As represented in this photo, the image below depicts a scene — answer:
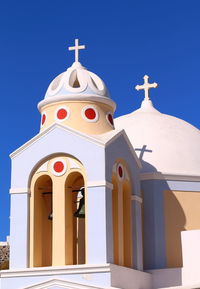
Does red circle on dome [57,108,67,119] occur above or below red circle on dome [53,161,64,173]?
above

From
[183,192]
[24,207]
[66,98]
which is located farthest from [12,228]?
[183,192]

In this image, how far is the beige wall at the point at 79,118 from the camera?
670 inches

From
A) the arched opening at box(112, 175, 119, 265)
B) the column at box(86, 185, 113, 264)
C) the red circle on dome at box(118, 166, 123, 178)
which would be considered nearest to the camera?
the column at box(86, 185, 113, 264)

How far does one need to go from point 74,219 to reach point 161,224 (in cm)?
215

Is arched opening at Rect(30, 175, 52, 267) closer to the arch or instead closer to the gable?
the gable

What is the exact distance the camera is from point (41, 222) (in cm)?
1669

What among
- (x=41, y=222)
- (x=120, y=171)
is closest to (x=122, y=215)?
(x=120, y=171)

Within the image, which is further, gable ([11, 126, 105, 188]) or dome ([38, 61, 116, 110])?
dome ([38, 61, 116, 110])

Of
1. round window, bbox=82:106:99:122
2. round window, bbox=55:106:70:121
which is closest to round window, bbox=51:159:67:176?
round window, bbox=55:106:70:121

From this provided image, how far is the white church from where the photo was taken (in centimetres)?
1570

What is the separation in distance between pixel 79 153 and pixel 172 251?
3.89 m

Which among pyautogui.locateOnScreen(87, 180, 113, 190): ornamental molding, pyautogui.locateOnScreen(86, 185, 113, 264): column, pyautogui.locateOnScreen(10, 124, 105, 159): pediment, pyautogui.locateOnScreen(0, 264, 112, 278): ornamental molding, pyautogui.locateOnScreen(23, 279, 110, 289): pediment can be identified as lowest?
pyautogui.locateOnScreen(23, 279, 110, 289): pediment

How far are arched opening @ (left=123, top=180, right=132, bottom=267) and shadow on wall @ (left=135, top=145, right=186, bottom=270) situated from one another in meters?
1.40

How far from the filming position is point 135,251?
669 inches
